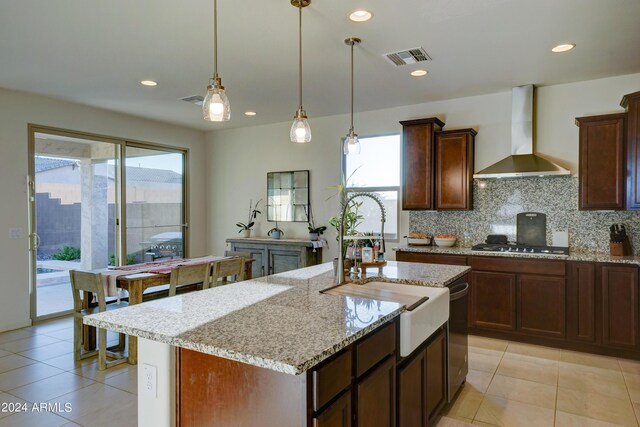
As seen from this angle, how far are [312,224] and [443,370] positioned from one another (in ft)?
11.9

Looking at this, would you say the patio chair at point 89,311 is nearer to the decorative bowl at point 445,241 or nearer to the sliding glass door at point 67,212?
the sliding glass door at point 67,212

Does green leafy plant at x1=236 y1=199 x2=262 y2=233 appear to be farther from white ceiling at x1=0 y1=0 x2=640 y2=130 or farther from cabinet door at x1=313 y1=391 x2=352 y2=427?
cabinet door at x1=313 y1=391 x2=352 y2=427

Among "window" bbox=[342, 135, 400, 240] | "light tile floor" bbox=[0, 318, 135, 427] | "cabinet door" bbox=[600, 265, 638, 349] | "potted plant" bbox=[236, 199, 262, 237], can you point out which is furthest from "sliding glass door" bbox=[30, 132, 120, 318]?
"cabinet door" bbox=[600, 265, 638, 349]

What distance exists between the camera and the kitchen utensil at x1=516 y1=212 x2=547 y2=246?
4.41 metres

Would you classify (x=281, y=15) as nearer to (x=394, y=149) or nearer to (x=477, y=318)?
(x=394, y=149)

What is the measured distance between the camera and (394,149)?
5379 millimetres

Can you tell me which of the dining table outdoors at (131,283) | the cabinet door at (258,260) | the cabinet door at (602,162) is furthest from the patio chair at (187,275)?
the cabinet door at (602,162)

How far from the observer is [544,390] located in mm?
3059

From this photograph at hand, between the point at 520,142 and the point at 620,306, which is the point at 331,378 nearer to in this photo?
the point at 620,306

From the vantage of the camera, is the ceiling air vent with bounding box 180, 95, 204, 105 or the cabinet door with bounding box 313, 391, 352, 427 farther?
the ceiling air vent with bounding box 180, 95, 204, 105

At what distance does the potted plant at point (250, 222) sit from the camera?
6391 mm

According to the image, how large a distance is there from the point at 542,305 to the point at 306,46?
131 inches

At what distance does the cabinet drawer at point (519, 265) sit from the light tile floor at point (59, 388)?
3421 mm

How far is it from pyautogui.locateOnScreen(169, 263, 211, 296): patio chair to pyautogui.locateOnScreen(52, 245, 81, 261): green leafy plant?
2.33m
